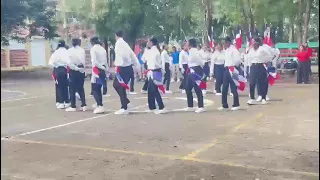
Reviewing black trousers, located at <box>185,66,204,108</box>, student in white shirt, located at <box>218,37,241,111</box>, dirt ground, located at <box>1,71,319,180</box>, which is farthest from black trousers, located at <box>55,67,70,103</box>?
student in white shirt, located at <box>218,37,241,111</box>

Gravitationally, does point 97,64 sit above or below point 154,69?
above

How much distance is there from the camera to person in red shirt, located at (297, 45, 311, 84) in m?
16.5

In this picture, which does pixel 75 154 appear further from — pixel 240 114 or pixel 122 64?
pixel 240 114

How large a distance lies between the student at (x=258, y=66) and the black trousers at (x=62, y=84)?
4.04 metres

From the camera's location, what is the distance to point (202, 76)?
997 centimetres

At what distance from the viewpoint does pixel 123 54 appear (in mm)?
9453

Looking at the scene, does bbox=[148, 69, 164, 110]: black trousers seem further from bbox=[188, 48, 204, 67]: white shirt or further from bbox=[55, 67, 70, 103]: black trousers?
bbox=[55, 67, 70, 103]: black trousers

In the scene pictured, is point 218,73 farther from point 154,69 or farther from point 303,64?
point 303,64

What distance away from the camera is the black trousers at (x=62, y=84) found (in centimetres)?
1061

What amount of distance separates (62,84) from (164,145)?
4872 millimetres

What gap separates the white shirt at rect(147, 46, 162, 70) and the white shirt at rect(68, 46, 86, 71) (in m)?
1.54

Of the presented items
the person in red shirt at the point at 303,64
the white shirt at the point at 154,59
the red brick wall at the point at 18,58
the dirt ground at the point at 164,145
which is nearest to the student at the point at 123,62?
the white shirt at the point at 154,59

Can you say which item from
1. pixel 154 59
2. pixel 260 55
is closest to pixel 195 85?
pixel 154 59

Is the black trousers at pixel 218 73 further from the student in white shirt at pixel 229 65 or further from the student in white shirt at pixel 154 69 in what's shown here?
the student in white shirt at pixel 154 69
